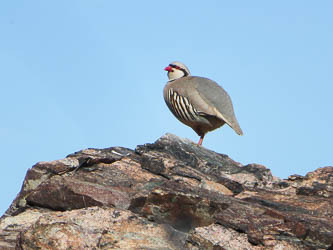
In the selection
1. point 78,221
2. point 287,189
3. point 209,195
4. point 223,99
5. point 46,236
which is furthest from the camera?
point 223,99

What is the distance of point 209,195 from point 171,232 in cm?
79

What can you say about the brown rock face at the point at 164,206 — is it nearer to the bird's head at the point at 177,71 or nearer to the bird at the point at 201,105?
the bird at the point at 201,105

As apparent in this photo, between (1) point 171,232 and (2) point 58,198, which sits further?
(2) point 58,198

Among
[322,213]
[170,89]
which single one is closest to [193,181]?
[322,213]

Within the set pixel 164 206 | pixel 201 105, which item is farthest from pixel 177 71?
pixel 164 206

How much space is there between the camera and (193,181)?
9.00m

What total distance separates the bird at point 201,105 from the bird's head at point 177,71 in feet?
2.49

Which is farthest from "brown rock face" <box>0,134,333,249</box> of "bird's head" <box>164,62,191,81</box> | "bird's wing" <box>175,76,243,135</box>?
"bird's head" <box>164,62,191,81</box>

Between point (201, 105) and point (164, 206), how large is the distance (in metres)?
6.39

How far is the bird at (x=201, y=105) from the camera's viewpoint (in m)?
13.2

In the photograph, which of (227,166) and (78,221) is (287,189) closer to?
(227,166)

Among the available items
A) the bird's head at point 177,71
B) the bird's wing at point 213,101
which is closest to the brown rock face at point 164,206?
the bird's wing at point 213,101

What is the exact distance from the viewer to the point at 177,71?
15109mm

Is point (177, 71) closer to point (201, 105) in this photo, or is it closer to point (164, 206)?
point (201, 105)
